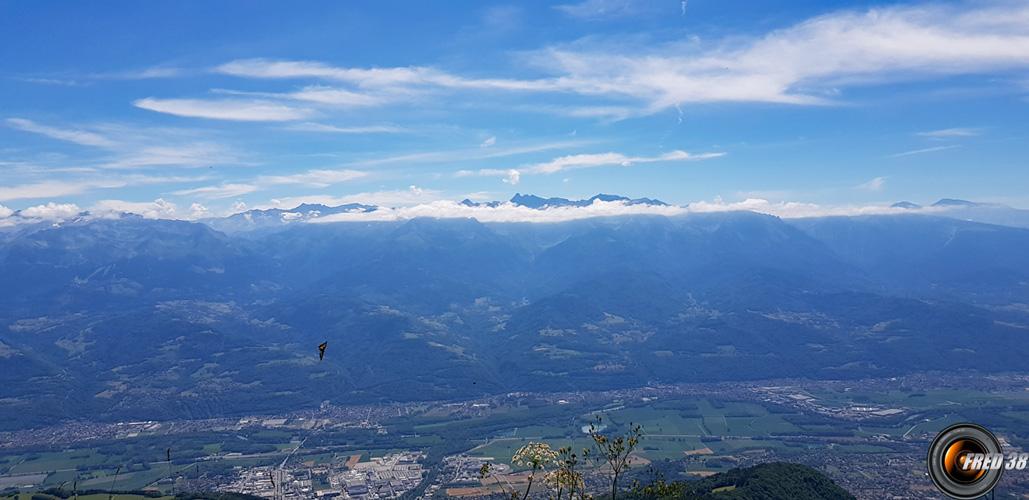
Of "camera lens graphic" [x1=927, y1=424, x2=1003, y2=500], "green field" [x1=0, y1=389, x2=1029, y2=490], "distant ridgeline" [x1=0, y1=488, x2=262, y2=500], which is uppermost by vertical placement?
"camera lens graphic" [x1=927, y1=424, x2=1003, y2=500]

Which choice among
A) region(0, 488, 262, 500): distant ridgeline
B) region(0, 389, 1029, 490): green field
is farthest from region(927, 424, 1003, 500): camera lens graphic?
region(0, 389, 1029, 490): green field

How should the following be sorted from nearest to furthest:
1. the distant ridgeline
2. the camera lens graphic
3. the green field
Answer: the camera lens graphic, the distant ridgeline, the green field

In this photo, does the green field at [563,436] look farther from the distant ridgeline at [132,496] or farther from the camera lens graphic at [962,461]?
the camera lens graphic at [962,461]

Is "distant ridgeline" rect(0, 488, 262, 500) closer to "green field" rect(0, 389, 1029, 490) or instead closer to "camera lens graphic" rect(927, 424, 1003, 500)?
"green field" rect(0, 389, 1029, 490)

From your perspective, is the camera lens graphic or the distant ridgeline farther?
the distant ridgeline

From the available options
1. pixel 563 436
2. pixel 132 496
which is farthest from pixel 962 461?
pixel 563 436

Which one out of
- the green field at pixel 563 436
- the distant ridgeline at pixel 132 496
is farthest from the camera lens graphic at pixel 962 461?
the green field at pixel 563 436

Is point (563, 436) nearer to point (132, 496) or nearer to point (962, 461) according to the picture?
point (132, 496)

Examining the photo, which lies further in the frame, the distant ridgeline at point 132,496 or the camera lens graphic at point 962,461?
the distant ridgeline at point 132,496
